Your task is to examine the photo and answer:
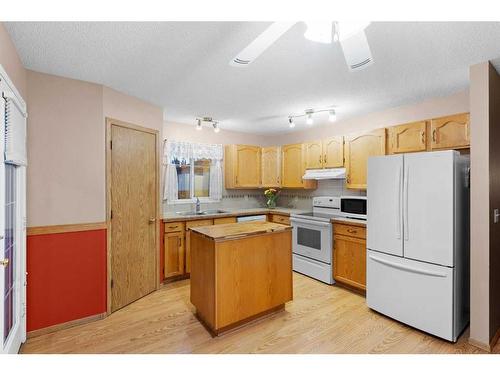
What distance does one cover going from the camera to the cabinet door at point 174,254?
11.3 ft

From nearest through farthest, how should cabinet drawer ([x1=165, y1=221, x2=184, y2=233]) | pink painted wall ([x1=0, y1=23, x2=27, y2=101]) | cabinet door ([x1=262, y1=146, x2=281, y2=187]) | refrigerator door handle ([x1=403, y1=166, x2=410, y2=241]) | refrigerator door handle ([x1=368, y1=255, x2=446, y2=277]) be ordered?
pink painted wall ([x1=0, y1=23, x2=27, y2=101]) → refrigerator door handle ([x1=368, y1=255, x2=446, y2=277]) → refrigerator door handle ([x1=403, y1=166, x2=410, y2=241]) → cabinet drawer ([x1=165, y1=221, x2=184, y2=233]) → cabinet door ([x1=262, y1=146, x2=281, y2=187])

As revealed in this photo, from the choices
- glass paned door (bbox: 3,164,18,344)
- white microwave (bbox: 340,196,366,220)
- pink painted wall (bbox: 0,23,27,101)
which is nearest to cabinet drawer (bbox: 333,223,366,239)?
white microwave (bbox: 340,196,366,220)

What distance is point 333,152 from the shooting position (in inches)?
150

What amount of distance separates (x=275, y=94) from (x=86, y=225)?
2331 millimetres

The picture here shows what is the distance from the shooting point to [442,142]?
9.14ft

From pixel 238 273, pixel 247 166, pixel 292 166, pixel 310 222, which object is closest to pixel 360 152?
pixel 310 222

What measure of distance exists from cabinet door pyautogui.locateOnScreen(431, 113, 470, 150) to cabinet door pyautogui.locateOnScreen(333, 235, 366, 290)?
1.34 metres

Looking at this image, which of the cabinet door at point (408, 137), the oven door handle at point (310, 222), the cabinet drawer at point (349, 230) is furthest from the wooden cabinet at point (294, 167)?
the cabinet door at point (408, 137)

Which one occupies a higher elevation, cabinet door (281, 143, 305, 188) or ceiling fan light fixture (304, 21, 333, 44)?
ceiling fan light fixture (304, 21, 333, 44)

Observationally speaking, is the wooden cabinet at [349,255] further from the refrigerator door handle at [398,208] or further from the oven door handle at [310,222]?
the refrigerator door handle at [398,208]

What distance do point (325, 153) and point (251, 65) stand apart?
2.13 metres

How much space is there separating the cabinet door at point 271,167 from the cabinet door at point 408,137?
6.50ft

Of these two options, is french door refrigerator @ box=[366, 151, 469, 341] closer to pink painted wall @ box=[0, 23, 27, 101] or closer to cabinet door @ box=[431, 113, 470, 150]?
cabinet door @ box=[431, 113, 470, 150]

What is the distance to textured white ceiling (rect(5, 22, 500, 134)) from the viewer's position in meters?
1.68
